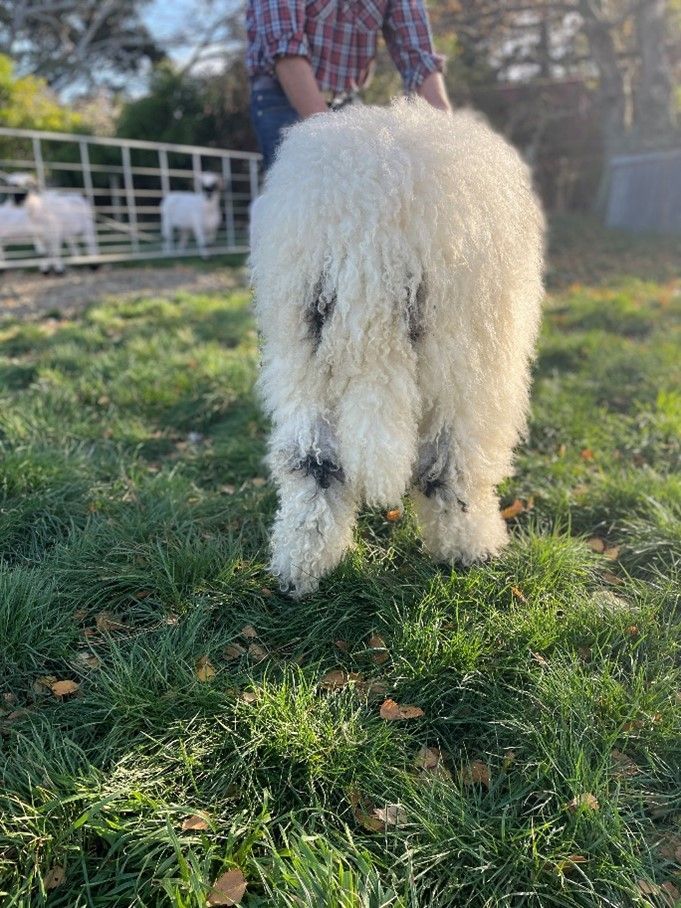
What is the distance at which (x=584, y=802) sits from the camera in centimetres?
150

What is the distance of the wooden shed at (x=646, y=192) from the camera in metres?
12.4

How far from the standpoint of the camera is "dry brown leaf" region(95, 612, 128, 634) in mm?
2076

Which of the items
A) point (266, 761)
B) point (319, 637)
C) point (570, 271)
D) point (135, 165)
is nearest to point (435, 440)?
point (319, 637)

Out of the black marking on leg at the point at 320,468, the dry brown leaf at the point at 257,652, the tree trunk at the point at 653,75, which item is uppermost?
the tree trunk at the point at 653,75

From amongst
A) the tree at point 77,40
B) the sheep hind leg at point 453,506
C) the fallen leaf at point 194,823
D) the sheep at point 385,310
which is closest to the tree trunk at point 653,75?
the tree at point 77,40

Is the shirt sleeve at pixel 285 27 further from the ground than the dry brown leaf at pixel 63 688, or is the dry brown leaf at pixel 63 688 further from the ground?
the shirt sleeve at pixel 285 27

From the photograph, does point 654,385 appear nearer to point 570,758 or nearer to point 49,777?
point 570,758

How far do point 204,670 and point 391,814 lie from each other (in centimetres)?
65

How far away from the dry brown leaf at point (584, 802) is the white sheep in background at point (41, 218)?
8803 millimetres

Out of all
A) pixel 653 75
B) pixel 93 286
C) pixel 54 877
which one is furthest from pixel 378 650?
pixel 653 75

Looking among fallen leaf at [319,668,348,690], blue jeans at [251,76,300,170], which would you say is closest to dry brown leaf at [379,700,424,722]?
fallen leaf at [319,668,348,690]

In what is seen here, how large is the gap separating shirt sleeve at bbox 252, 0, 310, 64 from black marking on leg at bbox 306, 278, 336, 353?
1.46m

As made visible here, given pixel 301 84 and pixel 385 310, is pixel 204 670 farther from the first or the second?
pixel 301 84

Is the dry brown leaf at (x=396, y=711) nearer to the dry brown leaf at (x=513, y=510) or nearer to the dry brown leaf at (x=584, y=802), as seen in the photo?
the dry brown leaf at (x=584, y=802)
